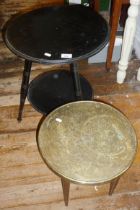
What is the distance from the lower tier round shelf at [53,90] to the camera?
150 centimetres

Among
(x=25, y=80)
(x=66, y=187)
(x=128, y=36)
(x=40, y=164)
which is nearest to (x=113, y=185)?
(x=66, y=187)

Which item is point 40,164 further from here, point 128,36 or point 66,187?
point 128,36

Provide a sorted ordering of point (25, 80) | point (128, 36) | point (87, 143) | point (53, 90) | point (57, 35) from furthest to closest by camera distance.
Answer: point (53, 90) < point (128, 36) < point (25, 80) < point (57, 35) < point (87, 143)

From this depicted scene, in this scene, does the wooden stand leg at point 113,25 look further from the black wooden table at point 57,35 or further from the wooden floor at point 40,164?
the black wooden table at point 57,35

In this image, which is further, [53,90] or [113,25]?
[53,90]

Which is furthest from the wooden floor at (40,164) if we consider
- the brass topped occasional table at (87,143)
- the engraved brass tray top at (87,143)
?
the engraved brass tray top at (87,143)

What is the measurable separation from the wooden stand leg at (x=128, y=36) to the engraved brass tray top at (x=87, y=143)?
522 millimetres

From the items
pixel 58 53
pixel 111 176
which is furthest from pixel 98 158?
pixel 58 53

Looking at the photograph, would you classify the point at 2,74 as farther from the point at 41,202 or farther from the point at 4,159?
the point at 41,202

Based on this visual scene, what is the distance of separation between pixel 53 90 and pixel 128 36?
0.47 meters

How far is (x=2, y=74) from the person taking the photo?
5.82 ft

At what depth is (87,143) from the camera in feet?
3.18

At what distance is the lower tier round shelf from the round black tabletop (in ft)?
1.47

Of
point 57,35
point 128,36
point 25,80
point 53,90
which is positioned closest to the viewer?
point 57,35
